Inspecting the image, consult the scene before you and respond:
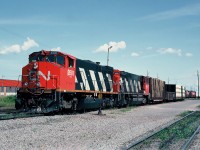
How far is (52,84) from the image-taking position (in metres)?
16.5

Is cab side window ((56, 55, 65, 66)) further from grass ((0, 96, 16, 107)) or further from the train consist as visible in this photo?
grass ((0, 96, 16, 107))

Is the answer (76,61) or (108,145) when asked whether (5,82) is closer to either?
(76,61)

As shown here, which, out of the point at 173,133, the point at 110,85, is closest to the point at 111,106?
the point at 110,85

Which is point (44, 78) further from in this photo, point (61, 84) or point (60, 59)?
point (60, 59)

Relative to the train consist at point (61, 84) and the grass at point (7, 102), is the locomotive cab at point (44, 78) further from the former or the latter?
the grass at point (7, 102)

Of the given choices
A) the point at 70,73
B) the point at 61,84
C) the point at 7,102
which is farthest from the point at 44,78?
the point at 7,102

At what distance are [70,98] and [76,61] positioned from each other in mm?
2431

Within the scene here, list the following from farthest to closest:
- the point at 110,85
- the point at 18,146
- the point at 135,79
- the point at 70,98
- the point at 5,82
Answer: the point at 5,82
the point at 135,79
the point at 110,85
the point at 70,98
the point at 18,146

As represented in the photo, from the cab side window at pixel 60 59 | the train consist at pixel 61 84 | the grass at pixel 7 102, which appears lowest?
the grass at pixel 7 102

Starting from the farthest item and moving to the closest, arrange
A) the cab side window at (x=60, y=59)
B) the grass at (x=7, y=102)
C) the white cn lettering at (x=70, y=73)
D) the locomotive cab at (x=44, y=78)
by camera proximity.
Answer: the grass at (x=7, y=102) < the white cn lettering at (x=70, y=73) < the cab side window at (x=60, y=59) < the locomotive cab at (x=44, y=78)

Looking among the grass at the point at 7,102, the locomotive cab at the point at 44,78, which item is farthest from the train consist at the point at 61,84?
the grass at the point at 7,102

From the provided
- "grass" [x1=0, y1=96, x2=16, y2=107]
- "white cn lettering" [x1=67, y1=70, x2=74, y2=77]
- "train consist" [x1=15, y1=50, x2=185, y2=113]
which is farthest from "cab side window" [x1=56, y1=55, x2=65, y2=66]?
"grass" [x1=0, y1=96, x2=16, y2=107]

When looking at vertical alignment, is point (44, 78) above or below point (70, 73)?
below

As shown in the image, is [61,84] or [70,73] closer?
[61,84]
